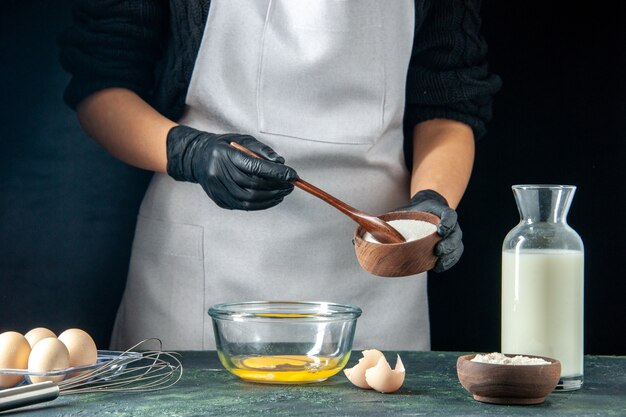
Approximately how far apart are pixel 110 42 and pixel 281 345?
811 mm

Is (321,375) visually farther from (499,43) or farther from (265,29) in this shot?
(499,43)

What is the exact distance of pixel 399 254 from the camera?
4.25 ft

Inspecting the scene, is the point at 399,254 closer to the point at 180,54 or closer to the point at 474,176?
the point at 180,54

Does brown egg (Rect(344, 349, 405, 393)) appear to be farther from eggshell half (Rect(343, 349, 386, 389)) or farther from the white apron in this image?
the white apron

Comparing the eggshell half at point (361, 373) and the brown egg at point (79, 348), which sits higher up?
the brown egg at point (79, 348)

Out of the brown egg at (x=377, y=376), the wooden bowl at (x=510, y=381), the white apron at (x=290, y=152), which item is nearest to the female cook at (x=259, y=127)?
the white apron at (x=290, y=152)

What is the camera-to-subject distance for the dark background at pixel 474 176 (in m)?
2.01

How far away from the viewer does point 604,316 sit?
2205 mm

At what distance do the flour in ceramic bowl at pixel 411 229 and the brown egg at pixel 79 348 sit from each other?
1.46 ft

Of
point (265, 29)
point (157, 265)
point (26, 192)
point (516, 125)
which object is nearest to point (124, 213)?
point (26, 192)

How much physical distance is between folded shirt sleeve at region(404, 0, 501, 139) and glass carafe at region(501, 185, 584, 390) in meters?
0.72

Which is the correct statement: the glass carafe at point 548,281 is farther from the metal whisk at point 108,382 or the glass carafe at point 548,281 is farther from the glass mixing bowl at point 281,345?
the metal whisk at point 108,382

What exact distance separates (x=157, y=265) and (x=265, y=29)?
0.50 m

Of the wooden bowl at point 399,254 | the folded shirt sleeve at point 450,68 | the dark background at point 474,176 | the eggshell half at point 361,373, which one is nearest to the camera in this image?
the eggshell half at point 361,373
